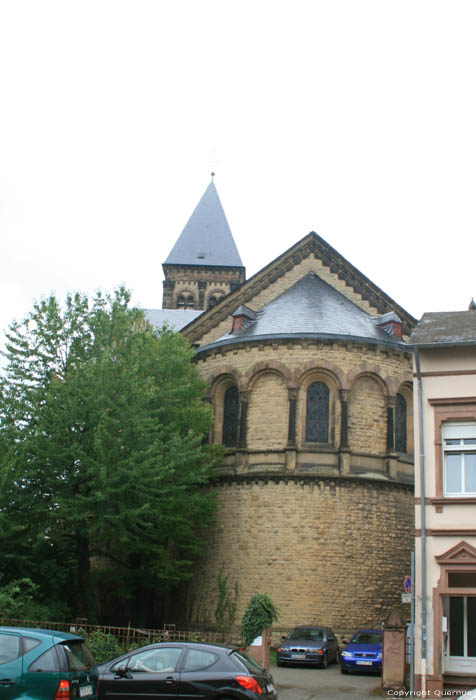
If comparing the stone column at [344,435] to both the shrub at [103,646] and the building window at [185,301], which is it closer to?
the shrub at [103,646]

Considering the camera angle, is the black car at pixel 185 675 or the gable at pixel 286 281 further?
the gable at pixel 286 281

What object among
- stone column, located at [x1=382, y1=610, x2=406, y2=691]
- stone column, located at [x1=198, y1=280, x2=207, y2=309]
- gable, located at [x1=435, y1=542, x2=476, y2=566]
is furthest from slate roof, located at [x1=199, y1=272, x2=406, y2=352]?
stone column, located at [x1=198, y1=280, x2=207, y2=309]

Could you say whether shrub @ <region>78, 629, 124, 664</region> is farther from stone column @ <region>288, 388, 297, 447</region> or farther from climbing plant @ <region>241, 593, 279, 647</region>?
stone column @ <region>288, 388, 297, 447</region>

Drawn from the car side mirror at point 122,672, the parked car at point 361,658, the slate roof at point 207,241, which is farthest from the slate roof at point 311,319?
the slate roof at point 207,241

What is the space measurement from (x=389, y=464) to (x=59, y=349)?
11.9m

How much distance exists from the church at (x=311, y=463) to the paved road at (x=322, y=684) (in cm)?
441

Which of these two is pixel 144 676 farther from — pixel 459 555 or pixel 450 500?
pixel 450 500

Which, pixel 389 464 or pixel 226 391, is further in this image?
pixel 226 391

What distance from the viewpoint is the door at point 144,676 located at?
1156cm

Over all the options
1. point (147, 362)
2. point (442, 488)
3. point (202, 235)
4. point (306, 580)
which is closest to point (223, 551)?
point (306, 580)

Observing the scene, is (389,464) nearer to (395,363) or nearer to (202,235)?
(395,363)

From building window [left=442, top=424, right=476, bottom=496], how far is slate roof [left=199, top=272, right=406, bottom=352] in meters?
10.1

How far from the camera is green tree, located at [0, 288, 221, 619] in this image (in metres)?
23.0

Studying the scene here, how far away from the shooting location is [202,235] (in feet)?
225
